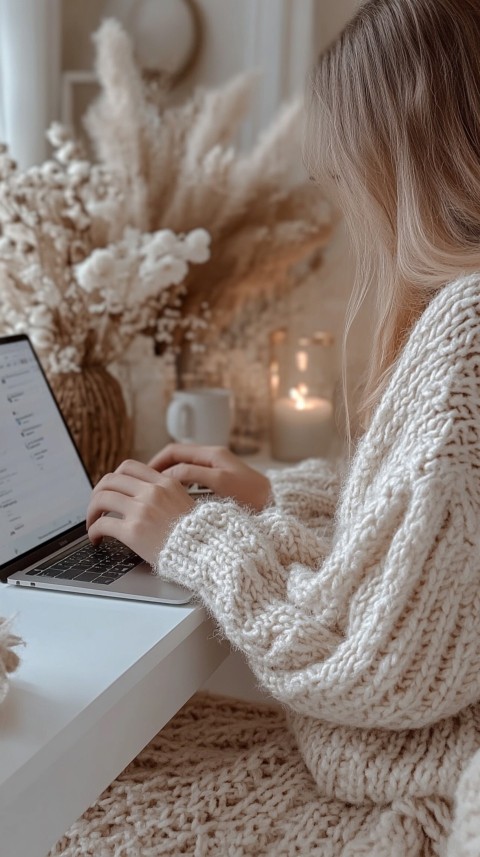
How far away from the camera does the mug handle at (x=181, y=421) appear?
1.28 meters

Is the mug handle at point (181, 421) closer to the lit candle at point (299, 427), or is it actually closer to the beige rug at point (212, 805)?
the lit candle at point (299, 427)

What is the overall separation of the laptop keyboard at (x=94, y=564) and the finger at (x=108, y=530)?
16mm

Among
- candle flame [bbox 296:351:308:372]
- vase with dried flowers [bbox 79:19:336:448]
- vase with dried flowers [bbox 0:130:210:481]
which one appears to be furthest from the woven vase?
candle flame [bbox 296:351:308:372]

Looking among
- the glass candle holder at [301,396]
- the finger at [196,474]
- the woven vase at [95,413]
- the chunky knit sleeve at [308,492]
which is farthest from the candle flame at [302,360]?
the finger at [196,474]

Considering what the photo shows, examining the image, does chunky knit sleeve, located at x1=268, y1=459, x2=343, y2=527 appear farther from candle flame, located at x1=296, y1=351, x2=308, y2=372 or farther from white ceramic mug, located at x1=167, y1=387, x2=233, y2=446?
candle flame, located at x1=296, y1=351, x2=308, y2=372

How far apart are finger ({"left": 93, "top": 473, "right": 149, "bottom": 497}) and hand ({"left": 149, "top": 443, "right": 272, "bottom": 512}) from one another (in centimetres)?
10

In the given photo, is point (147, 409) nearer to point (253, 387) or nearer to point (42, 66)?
point (253, 387)

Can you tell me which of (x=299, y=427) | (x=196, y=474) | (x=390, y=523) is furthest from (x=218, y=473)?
(x=299, y=427)

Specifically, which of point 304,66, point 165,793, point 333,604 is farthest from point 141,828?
point 304,66

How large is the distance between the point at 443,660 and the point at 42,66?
3.94ft

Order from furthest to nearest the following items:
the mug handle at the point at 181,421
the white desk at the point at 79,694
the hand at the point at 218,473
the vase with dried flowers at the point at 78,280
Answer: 1. the mug handle at the point at 181,421
2. the vase with dried flowers at the point at 78,280
3. the hand at the point at 218,473
4. the white desk at the point at 79,694

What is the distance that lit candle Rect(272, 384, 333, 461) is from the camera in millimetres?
Result: 1390

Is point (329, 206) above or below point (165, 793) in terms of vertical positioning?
above

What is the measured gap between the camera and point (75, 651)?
23.9 inches
